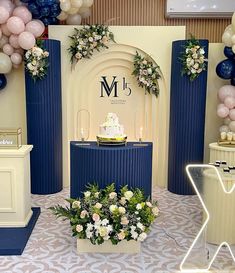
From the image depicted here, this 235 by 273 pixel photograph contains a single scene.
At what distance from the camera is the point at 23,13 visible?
15.9ft

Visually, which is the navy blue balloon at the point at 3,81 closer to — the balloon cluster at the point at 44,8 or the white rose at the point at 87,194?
the balloon cluster at the point at 44,8

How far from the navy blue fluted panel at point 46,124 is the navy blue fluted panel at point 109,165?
167 cm

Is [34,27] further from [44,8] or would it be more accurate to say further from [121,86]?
[121,86]

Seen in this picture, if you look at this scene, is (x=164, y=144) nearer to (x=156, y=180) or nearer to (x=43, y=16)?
(x=156, y=180)

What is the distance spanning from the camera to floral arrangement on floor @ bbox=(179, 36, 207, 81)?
5008mm

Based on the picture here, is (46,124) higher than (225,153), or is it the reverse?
(46,124)

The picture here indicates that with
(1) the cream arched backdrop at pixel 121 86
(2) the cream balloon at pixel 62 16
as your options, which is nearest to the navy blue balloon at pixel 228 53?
(1) the cream arched backdrop at pixel 121 86

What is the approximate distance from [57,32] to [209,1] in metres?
2.66

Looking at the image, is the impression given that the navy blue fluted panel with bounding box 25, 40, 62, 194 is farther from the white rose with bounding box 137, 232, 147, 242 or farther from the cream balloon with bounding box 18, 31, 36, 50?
the white rose with bounding box 137, 232, 147, 242

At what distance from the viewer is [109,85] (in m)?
5.89

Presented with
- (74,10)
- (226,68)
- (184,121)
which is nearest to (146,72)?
(184,121)

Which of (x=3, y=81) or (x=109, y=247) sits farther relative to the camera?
(x=3, y=81)

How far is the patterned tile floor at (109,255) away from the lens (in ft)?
10.7

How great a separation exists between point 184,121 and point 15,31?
2679 mm
